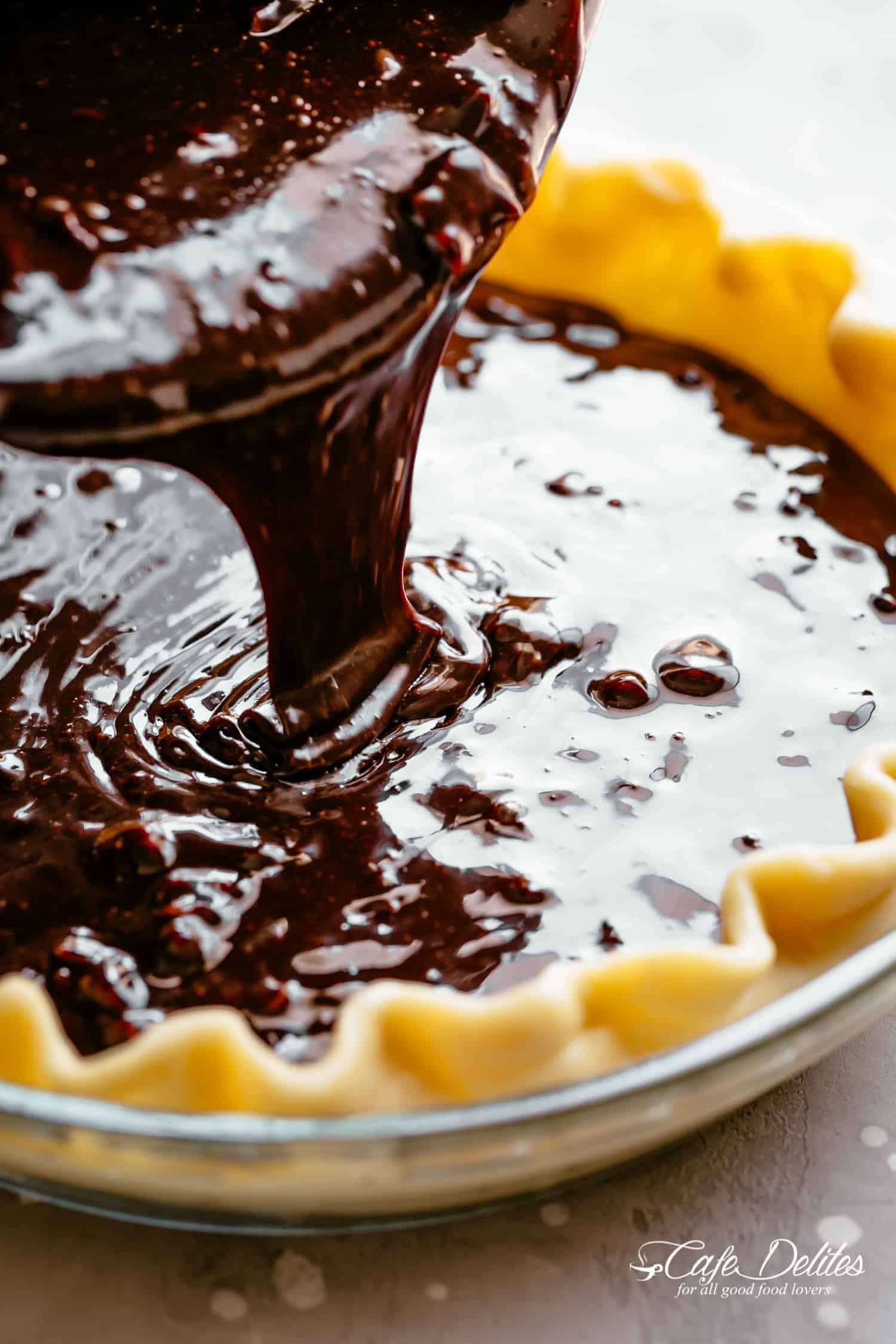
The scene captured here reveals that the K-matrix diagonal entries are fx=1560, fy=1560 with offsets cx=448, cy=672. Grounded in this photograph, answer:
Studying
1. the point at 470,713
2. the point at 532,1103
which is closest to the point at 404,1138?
the point at 532,1103

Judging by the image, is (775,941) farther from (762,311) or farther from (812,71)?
(812,71)

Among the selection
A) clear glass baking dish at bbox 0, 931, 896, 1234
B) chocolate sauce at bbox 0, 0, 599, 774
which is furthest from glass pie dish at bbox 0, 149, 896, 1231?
chocolate sauce at bbox 0, 0, 599, 774

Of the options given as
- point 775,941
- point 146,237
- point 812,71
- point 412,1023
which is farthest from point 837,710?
point 812,71

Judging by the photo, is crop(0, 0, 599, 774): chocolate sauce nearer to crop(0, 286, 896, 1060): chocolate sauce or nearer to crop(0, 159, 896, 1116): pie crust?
crop(0, 286, 896, 1060): chocolate sauce

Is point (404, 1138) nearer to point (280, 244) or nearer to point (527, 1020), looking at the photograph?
point (527, 1020)

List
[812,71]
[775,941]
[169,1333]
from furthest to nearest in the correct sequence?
[812,71]
[775,941]
[169,1333]

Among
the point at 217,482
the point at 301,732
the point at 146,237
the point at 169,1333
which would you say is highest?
the point at 146,237
